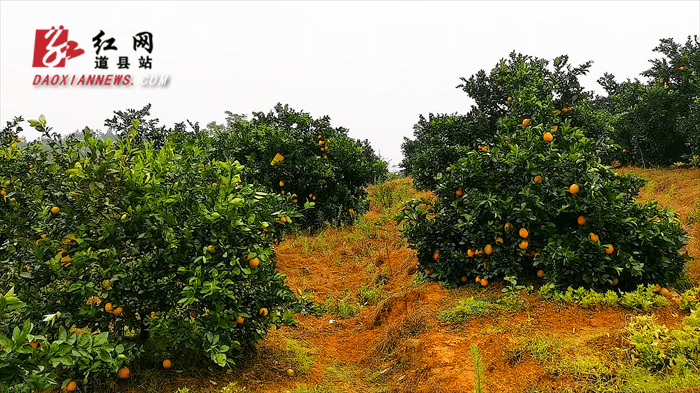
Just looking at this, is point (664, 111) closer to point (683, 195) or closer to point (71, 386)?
point (683, 195)

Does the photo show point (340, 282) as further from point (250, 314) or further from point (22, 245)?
point (22, 245)

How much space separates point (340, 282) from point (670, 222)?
4357 mm

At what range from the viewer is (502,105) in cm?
715

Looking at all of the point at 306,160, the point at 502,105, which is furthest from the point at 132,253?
the point at 306,160

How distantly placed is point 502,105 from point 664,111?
5997 mm

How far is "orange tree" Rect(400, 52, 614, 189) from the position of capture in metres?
6.36

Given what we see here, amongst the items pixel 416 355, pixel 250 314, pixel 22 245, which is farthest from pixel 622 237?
pixel 22 245

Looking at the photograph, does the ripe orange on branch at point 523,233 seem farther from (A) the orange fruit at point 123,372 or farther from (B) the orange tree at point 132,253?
(A) the orange fruit at point 123,372

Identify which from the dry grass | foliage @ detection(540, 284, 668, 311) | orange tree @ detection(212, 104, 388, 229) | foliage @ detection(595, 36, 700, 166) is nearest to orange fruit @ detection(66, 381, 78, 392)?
foliage @ detection(540, 284, 668, 311)

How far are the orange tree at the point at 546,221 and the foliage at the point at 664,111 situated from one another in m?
6.07

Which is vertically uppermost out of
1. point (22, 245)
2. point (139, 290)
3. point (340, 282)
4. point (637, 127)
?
point (637, 127)

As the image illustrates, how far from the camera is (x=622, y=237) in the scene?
470cm

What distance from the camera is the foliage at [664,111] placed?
34.6 feet

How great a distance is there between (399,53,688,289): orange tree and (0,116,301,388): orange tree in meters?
2.43
